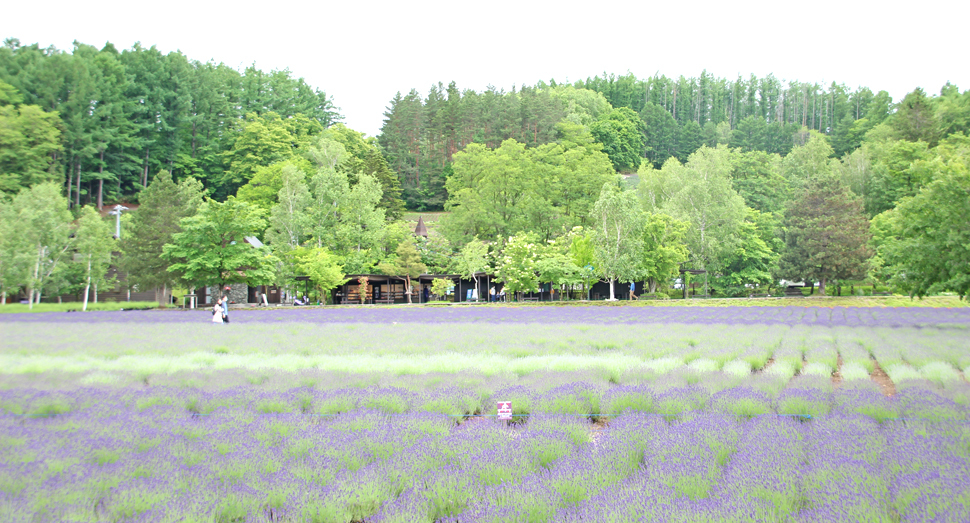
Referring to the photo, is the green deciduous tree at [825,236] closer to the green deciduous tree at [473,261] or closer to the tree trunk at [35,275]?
the green deciduous tree at [473,261]

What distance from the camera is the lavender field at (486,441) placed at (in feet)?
12.4

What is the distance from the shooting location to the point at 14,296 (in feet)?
182

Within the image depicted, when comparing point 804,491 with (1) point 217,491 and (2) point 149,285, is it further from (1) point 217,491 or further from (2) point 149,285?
(2) point 149,285

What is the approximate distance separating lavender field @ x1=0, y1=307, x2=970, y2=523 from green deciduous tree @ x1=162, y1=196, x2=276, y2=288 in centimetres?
3070

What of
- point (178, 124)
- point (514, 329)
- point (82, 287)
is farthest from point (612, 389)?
point (178, 124)

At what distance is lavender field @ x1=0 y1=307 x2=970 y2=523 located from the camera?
12.4ft

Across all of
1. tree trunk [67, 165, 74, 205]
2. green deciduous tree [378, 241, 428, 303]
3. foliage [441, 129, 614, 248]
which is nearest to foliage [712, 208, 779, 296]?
foliage [441, 129, 614, 248]

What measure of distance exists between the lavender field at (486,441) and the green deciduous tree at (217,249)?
101 ft

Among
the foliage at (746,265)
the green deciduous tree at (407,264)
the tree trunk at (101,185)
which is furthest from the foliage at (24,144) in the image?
the foliage at (746,265)

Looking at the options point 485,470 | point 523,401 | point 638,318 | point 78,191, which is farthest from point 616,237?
point 78,191

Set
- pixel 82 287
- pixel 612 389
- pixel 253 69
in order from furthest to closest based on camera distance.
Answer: pixel 253 69
pixel 82 287
pixel 612 389

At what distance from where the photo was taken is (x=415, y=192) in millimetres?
101375

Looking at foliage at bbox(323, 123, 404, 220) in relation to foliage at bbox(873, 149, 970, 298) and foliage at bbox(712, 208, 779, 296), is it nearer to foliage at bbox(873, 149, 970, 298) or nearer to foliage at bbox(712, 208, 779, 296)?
foliage at bbox(712, 208, 779, 296)

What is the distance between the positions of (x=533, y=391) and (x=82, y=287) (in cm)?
6233
